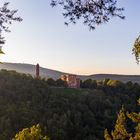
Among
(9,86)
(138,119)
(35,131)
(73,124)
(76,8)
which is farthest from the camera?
(9,86)

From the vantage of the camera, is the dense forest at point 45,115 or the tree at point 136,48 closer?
the tree at point 136,48

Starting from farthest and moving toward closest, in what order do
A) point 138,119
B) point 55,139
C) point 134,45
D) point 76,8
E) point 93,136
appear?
point 93,136 < point 55,139 < point 138,119 < point 134,45 < point 76,8

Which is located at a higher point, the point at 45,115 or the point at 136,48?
the point at 136,48

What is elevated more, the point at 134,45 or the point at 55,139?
the point at 134,45

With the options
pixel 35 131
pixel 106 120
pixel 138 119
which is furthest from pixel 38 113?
pixel 138 119

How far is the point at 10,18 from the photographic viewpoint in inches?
458

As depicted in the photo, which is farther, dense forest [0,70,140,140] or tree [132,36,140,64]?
dense forest [0,70,140,140]

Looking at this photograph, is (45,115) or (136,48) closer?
(136,48)

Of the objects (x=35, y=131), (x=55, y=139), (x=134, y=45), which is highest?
(x=134, y=45)

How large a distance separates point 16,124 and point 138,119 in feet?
400

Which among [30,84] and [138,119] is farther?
[30,84]

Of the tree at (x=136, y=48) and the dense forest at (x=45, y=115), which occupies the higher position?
the tree at (x=136, y=48)

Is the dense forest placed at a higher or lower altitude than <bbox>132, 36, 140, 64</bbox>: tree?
lower

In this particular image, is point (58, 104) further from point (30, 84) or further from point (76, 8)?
point (76, 8)
